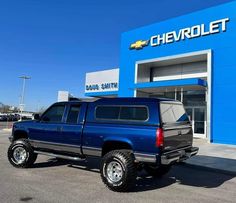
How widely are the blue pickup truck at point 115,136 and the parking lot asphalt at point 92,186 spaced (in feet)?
1.31

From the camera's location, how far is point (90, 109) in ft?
25.2

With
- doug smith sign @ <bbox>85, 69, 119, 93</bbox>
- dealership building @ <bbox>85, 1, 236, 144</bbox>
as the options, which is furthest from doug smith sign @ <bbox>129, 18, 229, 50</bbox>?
doug smith sign @ <bbox>85, 69, 119, 93</bbox>

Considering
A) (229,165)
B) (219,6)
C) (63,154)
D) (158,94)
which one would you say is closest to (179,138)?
(63,154)

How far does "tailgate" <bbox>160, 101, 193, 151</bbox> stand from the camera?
6.43 metres

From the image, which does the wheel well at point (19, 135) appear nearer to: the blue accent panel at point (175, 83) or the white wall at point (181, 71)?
the blue accent panel at point (175, 83)

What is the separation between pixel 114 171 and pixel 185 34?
16.2 metres

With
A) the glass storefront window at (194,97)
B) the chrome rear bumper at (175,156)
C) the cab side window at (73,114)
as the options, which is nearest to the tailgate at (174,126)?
the chrome rear bumper at (175,156)

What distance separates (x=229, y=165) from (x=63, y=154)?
5953mm

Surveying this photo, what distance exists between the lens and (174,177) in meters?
8.09

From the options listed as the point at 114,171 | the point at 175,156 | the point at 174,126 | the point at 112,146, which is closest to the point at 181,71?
the point at 174,126

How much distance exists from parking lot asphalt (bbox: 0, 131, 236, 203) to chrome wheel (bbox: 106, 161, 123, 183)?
0.30m

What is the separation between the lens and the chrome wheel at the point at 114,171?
645 centimetres

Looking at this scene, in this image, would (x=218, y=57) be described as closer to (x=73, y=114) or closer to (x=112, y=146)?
(x=73, y=114)

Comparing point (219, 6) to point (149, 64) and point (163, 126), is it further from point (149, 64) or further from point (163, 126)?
point (163, 126)
